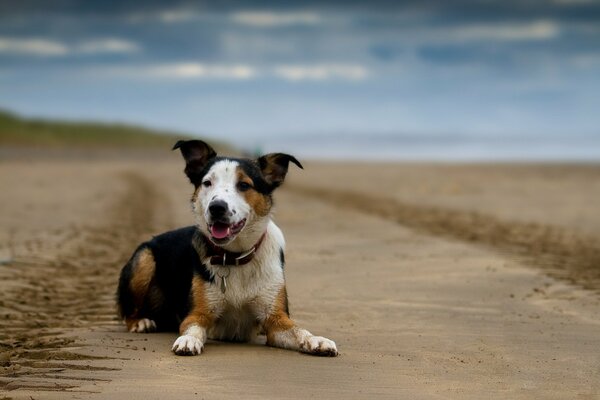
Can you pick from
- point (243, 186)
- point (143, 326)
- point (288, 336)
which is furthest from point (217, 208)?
point (143, 326)

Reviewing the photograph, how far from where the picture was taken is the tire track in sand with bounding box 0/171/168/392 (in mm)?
5953

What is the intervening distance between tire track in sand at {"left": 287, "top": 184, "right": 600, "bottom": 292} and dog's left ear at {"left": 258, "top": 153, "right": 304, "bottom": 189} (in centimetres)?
446

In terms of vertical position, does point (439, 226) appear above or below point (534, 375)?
above

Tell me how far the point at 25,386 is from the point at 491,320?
437 centimetres

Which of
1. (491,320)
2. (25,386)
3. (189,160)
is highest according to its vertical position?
(189,160)

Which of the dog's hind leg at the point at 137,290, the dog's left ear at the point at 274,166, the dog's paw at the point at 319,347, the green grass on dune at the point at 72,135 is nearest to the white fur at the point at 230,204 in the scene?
the dog's left ear at the point at 274,166

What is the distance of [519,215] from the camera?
21.2 m

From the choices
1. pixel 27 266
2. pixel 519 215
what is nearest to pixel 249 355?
pixel 27 266

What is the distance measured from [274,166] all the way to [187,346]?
67.0 inches

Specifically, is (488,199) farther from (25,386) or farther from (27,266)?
(25,386)

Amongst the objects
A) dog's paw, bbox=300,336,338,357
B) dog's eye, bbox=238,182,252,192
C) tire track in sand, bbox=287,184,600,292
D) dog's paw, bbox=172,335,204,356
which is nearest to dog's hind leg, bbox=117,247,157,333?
dog's paw, bbox=172,335,204,356

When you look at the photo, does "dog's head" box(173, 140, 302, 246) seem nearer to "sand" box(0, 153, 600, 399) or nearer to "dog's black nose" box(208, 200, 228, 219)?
"dog's black nose" box(208, 200, 228, 219)

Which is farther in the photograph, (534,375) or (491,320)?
(491,320)

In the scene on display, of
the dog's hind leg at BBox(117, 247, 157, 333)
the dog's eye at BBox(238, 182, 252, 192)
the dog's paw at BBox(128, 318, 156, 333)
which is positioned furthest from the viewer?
the dog's hind leg at BBox(117, 247, 157, 333)
